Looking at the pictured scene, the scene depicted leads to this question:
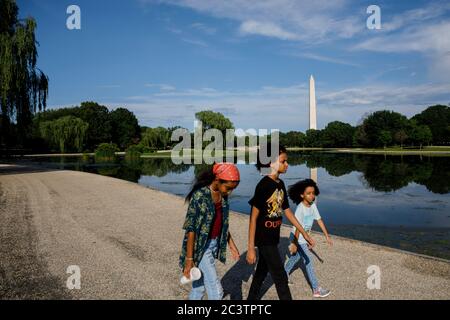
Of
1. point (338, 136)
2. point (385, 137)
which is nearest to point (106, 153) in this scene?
point (385, 137)

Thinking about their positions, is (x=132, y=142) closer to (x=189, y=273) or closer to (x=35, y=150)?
(x=35, y=150)

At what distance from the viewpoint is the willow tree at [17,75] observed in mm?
21312

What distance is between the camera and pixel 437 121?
90812 millimetres

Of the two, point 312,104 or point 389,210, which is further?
point 312,104

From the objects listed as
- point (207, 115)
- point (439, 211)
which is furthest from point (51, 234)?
point (207, 115)

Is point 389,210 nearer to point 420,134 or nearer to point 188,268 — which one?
point 188,268

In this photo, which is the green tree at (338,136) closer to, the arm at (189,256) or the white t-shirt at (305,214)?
the white t-shirt at (305,214)

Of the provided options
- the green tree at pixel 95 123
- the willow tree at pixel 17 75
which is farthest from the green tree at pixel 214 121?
the willow tree at pixel 17 75

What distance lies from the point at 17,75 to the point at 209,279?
23089 millimetres

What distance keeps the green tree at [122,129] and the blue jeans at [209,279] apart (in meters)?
89.5

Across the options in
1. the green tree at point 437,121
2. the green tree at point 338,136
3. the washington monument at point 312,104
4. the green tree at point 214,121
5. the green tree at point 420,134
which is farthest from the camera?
the green tree at point 338,136

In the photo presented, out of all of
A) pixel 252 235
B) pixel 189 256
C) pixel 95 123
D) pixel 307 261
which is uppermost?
pixel 95 123

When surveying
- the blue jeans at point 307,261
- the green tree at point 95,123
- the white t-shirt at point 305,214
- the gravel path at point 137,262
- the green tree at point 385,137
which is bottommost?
the gravel path at point 137,262
